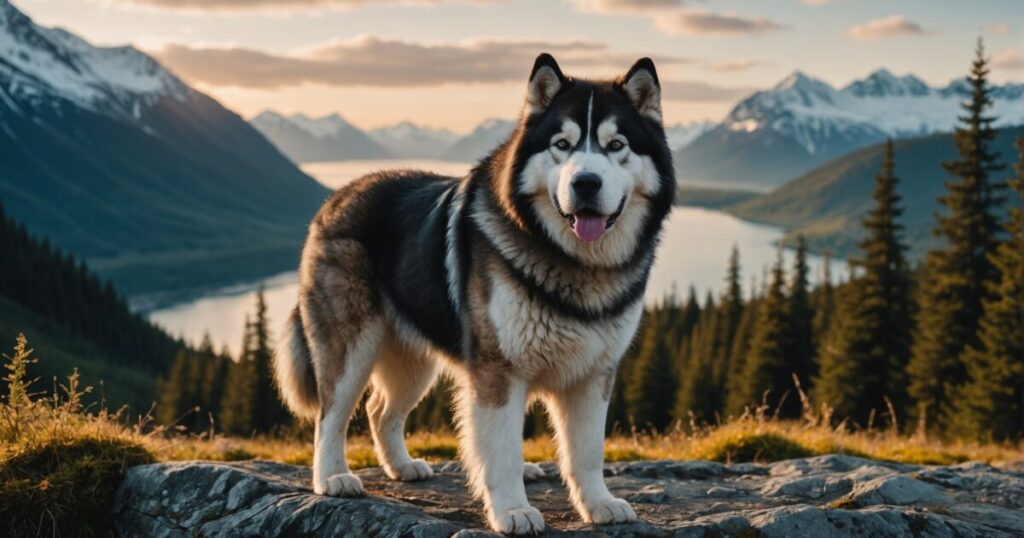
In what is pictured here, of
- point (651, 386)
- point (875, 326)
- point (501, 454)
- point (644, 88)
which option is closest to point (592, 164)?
point (644, 88)

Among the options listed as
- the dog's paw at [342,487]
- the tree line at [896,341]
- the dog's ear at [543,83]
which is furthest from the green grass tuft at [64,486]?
the tree line at [896,341]

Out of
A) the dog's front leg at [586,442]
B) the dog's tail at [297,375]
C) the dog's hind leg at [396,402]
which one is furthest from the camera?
the dog's hind leg at [396,402]

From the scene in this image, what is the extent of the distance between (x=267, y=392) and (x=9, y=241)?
Result: 65.1m

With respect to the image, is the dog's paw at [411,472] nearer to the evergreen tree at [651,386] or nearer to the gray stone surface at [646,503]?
the gray stone surface at [646,503]

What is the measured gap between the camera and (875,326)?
41531mm

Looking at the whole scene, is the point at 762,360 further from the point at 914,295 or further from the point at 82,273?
the point at 82,273

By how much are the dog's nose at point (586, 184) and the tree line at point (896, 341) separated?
13.9 m

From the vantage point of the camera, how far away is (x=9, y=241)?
108m

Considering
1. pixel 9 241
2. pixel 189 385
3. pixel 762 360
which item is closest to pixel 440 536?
pixel 762 360

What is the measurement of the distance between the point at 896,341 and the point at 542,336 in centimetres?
4117

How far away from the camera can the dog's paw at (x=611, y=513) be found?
6.10 metres

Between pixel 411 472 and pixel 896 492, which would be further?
pixel 411 472

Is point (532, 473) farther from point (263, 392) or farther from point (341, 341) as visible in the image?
point (263, 392)

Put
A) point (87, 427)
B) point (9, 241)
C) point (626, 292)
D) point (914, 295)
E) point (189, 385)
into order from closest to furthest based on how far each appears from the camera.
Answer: point (626, 292), point (87, 427), point (914, 295), point (189, 385), point (9, 241)
